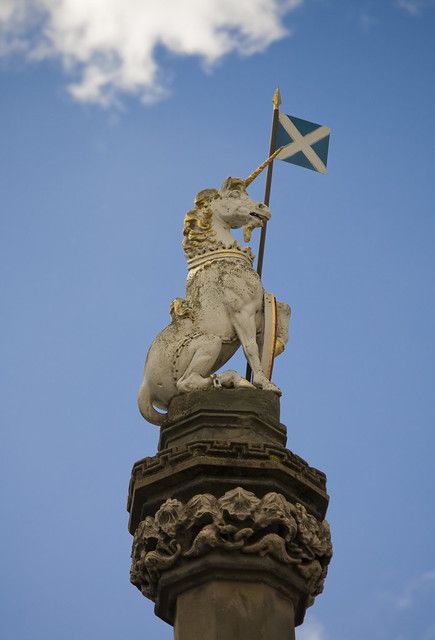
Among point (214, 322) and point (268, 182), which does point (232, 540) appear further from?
point (268, 182)

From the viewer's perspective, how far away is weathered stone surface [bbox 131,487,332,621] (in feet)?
49.7

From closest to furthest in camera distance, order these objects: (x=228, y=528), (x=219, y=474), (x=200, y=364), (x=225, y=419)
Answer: (x=228, y=528), (x=219, y=474), (x=225, y=419), (x=200, y=364)

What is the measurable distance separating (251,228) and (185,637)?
6717mm

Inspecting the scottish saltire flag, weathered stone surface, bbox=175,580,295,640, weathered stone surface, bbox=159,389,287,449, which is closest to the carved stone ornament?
weathered stone surface, bbox=175,580,295,640

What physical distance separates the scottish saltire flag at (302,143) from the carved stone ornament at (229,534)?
28.2ft

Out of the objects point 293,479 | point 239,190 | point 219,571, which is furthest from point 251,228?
point 219,571

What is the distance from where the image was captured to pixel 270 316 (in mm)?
18344

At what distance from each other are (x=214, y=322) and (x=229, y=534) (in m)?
3.71

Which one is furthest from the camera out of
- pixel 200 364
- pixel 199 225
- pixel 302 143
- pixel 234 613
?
pixel 302 143

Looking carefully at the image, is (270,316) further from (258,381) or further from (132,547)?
(132,547)

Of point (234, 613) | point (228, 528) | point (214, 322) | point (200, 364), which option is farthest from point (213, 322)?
point (234, 613)

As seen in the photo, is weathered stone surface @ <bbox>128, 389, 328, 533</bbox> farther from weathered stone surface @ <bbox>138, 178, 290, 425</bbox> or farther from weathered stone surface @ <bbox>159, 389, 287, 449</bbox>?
weathered stone surface @ <bbox>138, 178, 290, 425</bbox>

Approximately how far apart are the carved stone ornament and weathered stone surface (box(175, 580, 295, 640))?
398mm

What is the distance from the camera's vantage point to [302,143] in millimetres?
23094
